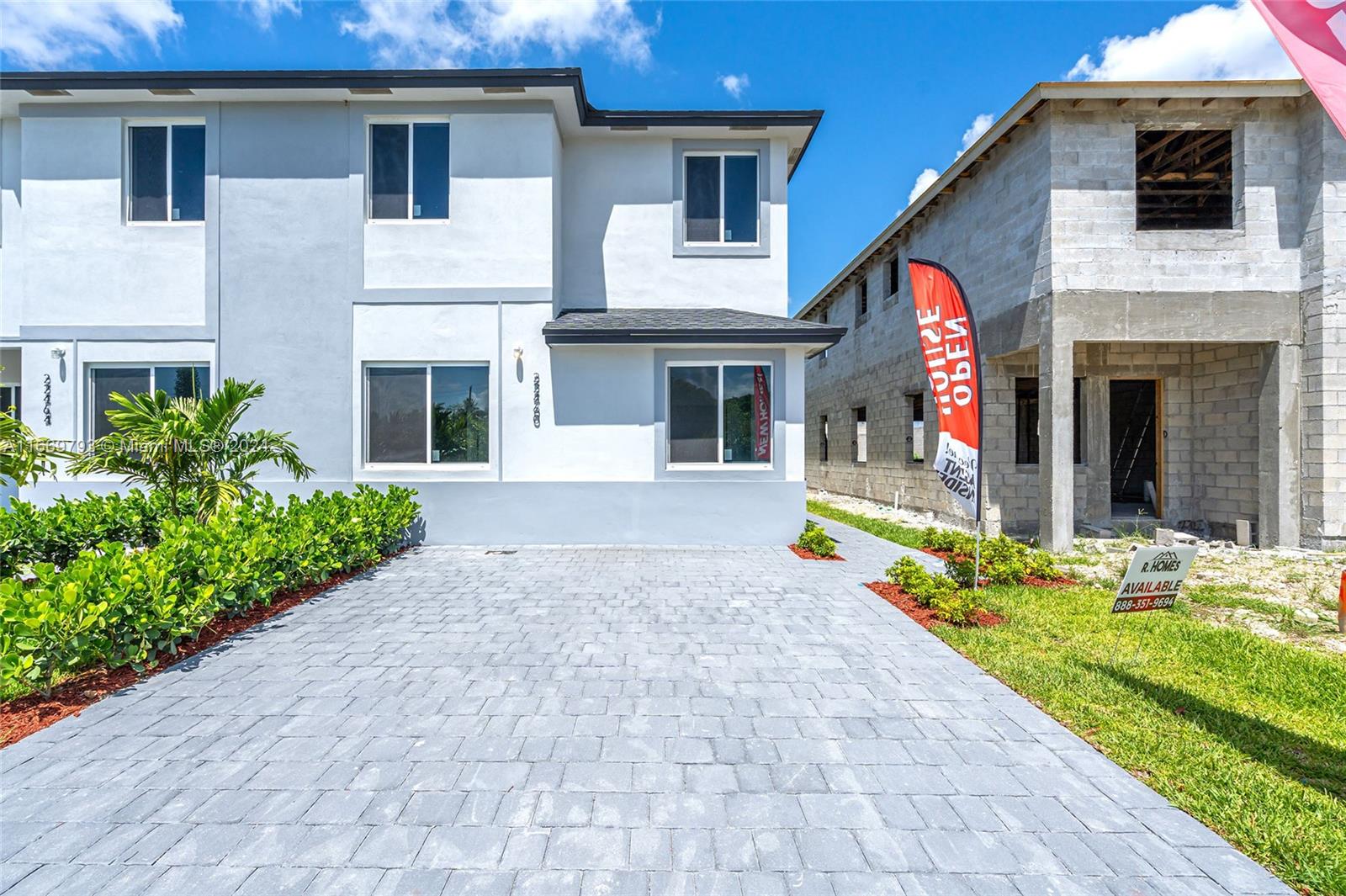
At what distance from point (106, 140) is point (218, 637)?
9.93 m

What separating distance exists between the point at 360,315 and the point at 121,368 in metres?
4.32

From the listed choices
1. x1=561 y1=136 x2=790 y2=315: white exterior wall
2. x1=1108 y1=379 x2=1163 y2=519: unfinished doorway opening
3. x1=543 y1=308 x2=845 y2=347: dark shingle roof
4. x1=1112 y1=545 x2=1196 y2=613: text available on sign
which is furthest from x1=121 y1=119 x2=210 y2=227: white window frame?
x1=1108 y1=379 x2=1163 y2=519: unfinished doorway opening

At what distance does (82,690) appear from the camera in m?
4.18

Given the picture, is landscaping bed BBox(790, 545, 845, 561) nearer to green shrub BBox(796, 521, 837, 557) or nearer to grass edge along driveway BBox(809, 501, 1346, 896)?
green shrub BBox(796, 521, 837, 557)

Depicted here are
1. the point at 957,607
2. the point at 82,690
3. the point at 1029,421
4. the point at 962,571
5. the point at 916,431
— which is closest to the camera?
the point at 82,690

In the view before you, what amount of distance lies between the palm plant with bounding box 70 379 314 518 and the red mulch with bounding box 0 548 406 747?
72.3 inches

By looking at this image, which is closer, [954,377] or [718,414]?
[954,377]

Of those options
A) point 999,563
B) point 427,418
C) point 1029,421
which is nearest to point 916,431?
point 1029,421

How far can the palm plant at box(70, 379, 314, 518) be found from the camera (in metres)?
6.89

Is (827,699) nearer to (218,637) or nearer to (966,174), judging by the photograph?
(218,637)

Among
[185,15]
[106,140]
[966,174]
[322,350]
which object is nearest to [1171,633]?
[966,174]

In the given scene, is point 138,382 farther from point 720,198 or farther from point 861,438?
point 861,438

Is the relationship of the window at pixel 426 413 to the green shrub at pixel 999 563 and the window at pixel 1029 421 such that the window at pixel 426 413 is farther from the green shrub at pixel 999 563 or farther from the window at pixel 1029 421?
the window at pixel 1029 421

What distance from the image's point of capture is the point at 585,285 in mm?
10852
